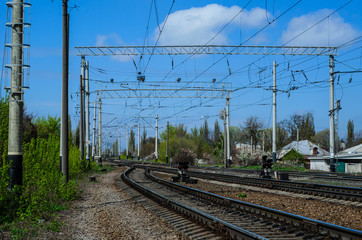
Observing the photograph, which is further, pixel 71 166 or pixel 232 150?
pixel 232 150

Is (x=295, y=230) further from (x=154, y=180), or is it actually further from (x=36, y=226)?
(x=154, y=180)

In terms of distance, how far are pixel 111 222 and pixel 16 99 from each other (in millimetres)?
4142

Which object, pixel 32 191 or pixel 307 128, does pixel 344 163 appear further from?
pixel 307 128

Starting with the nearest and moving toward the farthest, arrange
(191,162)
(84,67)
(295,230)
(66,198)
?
1. (295,230)
2. (66,198)
3. (84,67)
4. (191,162)

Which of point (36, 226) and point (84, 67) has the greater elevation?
point (84, 67)

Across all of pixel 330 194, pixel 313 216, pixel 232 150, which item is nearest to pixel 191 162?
pixel 232 150

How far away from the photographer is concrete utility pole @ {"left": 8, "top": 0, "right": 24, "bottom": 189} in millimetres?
10508

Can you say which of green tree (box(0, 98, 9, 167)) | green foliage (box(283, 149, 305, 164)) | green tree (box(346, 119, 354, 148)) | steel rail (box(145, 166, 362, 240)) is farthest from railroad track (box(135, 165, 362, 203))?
green tree (box(346, 119, 354, 148))

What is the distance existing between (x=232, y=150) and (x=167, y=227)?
5758 centimetres

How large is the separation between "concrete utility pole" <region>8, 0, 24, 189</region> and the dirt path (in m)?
2.00

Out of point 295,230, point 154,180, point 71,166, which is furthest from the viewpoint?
point 154,180

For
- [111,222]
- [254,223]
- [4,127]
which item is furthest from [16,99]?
[254,223]

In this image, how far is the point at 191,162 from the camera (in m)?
62.9

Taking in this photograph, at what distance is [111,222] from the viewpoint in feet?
34.1
